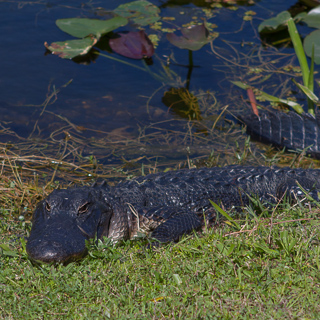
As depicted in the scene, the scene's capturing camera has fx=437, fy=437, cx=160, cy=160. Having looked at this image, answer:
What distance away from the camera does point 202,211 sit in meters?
3.93

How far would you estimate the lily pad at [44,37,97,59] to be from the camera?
6449 millimetres

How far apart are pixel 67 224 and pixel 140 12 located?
5546 mm

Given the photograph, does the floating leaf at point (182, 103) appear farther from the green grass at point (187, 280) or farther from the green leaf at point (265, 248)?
the green leaf at point (265, 248)

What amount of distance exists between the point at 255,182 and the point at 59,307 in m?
2.29

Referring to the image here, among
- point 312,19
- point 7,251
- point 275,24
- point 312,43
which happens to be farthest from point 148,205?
point 312,19

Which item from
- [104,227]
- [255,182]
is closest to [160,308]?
[104,227]

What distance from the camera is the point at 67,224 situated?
10.2ft

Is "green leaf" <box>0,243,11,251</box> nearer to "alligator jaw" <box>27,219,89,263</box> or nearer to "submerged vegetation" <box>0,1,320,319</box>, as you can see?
"submerged vegetation" <box>0,1,320,319</box>

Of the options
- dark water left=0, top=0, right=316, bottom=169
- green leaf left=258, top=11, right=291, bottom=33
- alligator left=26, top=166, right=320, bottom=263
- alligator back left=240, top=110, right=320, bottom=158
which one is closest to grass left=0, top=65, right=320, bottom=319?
alligator left=26, top=166, right=320, bottom=263

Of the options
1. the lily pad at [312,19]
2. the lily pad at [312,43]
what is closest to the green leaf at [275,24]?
the lily pad at [312,19]

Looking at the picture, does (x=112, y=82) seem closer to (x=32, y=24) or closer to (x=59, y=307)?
(x=32, y=24)

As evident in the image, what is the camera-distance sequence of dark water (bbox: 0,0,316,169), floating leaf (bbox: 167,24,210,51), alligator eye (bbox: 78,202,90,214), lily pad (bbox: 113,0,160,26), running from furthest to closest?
lily pad (bbox: 113,0,160,26) → floating leaf (bbox: 167,24,210,51) → dark water (bbox: 0,0,316,169) → alligator eye (bbox: 78,202,90,214)

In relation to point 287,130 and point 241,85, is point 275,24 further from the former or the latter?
point 287,130

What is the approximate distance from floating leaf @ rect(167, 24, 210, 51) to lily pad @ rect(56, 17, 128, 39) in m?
1.06
